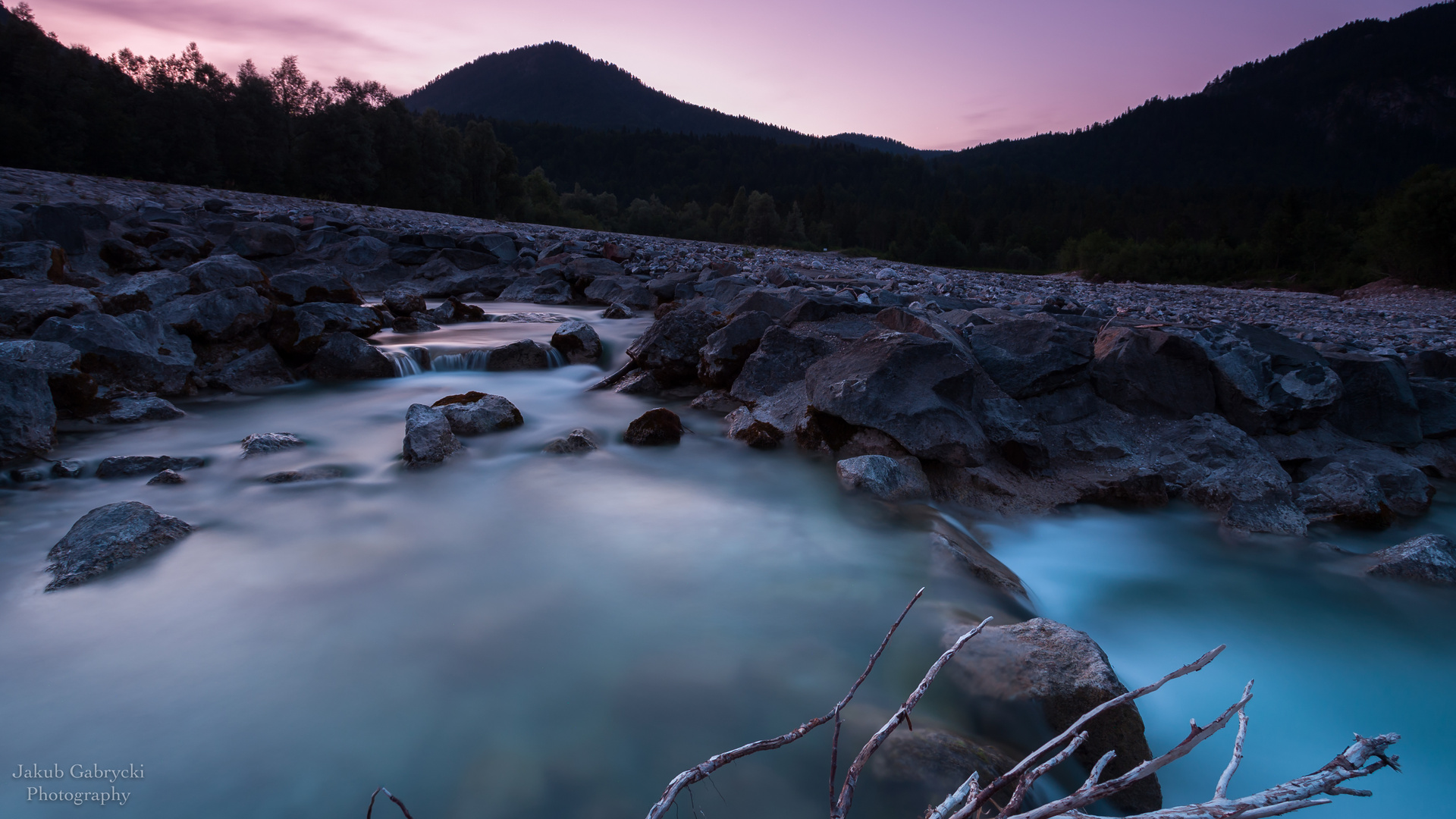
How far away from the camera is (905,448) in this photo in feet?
17.9

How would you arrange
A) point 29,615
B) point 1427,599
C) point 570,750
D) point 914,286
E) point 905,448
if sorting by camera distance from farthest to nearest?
1. point 914,286
2. point 905,448
3. point 1427,599
4. point 29,615
5. point 570,750

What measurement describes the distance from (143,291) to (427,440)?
5.33 m

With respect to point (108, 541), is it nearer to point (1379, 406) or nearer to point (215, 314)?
point (215, 314)

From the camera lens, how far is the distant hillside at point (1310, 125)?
148 m

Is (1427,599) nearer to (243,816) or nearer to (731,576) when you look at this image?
(731,576)

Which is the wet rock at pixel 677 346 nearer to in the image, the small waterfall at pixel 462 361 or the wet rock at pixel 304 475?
the small waterfall at pixel 462 361

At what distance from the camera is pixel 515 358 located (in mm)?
9062

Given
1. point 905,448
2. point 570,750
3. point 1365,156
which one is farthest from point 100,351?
point 1365,156

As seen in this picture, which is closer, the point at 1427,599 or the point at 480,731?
the point at 480,731

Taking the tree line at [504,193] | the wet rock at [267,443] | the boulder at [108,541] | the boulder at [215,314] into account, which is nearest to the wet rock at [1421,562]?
the boulder at [108,541]

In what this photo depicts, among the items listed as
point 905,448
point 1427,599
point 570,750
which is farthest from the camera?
point 905,448

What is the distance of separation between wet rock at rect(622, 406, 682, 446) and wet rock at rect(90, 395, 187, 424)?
4574 mm

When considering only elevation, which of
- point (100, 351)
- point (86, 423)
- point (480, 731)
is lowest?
→ point (480, 731)

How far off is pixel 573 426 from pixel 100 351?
493 cm
